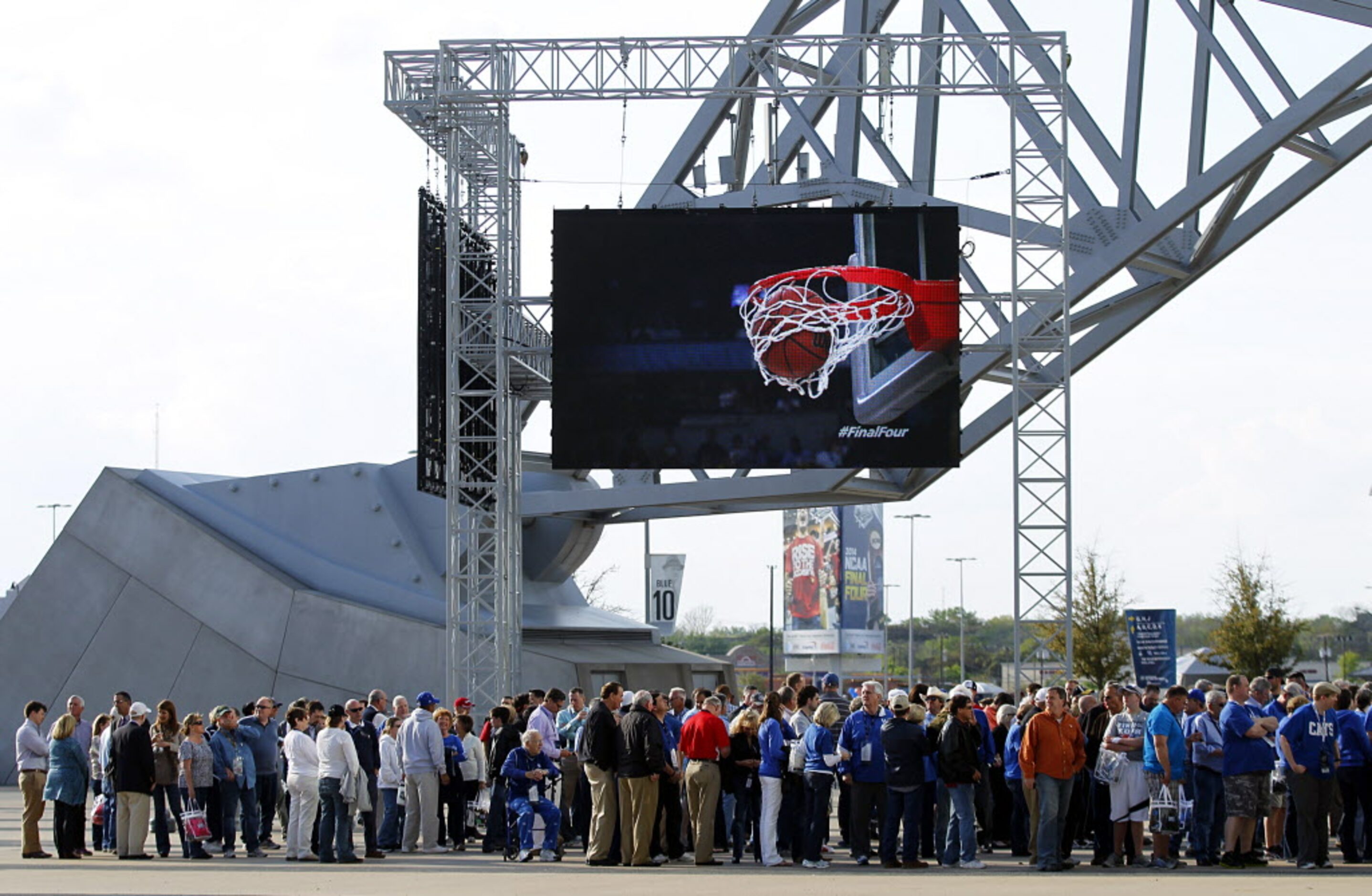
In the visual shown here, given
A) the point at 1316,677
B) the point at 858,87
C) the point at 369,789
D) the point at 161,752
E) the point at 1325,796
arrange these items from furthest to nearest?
Result: the point at 1316,677
the point at 858,87
the point at 369,789
the point at 161,752
the point at 1325,796

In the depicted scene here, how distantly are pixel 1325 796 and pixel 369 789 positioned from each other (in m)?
8.19

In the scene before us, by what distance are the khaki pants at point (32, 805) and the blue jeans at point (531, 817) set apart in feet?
13.1

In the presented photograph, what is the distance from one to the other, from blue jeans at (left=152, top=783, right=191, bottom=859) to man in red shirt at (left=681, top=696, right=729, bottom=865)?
14.1ft

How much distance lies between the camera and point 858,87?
75.3 feet

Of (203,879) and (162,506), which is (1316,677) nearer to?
(162,506)

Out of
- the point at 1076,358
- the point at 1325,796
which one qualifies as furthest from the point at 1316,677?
the point at 1325,796

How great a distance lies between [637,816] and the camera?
14305mm

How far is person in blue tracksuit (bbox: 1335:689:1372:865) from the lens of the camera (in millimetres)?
14117

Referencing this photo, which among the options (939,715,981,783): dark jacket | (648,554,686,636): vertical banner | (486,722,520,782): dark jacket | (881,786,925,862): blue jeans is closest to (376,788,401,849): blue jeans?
(486,722,520,782): dark jacket

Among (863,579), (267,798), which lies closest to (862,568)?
(863,579)

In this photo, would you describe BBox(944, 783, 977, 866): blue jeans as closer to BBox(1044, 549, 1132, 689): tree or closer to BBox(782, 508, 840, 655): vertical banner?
BBox(1044, 549, 1132, 689): tree

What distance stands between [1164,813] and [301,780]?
6.73m

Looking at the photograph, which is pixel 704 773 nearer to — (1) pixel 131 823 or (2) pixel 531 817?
(2) pixel 531 817

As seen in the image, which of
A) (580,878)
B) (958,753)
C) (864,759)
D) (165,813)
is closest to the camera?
(580,878)
